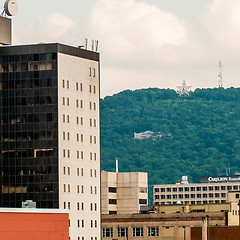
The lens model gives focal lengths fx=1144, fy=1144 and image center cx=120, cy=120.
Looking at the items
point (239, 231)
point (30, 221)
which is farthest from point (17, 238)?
point (239, 231)

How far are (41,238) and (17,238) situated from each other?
14.8 feet

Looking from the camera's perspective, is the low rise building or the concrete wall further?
the concrete wall

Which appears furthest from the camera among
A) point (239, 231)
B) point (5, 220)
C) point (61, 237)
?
point (239, 231)

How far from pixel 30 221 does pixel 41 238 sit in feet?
9.65

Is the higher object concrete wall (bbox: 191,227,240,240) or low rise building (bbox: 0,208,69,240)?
low rise building (bbox: 0,208,69,240)

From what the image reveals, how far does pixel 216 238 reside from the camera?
187125 mm

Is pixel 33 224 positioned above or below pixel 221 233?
above

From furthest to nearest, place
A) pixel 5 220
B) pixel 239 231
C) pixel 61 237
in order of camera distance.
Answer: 1. pixel 239 231
2. pixel 61 237
3. pixel 5 220

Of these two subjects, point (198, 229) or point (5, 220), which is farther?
point (198, 229)

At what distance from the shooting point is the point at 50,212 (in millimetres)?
137250

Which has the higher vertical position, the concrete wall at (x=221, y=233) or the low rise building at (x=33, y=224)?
the low rise building at (x=33, y=224)

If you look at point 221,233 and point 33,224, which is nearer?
point 33,224

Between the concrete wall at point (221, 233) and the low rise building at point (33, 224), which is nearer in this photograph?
the low rise building at point (33, 224)

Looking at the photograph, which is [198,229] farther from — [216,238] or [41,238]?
[41,238]
